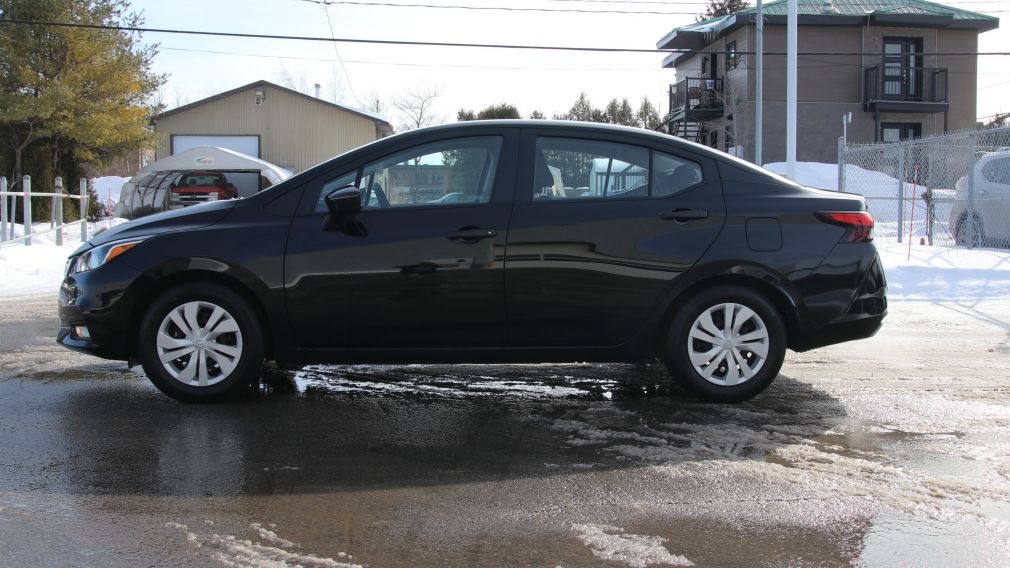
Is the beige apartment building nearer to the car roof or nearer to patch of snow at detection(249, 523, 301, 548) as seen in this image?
the car roof

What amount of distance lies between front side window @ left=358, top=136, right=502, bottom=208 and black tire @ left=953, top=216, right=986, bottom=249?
12211mm

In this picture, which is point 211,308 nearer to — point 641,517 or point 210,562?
point 210,562

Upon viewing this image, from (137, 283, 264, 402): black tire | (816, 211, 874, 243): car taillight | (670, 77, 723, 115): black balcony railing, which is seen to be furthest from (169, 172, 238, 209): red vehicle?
(816, 211, 874, 243): car taillight

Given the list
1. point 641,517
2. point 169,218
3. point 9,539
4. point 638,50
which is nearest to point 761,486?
point 641,517

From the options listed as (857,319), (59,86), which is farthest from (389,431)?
(59,86)

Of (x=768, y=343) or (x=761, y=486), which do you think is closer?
(x=761, y=486)

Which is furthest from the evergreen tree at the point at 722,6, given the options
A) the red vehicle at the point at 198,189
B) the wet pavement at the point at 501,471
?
the wet pavement at the point at 501,471

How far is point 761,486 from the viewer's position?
13.0 ft

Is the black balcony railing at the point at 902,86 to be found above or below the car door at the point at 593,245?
above

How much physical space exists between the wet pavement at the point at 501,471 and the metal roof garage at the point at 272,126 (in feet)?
119

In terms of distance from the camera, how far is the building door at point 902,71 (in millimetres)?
34062

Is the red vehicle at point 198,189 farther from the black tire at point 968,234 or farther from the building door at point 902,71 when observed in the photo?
the building door at point 902,71

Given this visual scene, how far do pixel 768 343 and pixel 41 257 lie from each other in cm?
1470

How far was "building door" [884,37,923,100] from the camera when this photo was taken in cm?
3406
